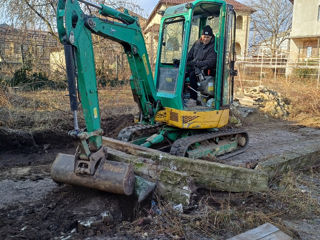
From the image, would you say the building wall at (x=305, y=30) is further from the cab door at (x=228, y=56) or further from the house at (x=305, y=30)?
the cab door at (x=228, y=56)

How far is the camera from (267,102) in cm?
1117

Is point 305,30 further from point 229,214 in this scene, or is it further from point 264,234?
point 264,234

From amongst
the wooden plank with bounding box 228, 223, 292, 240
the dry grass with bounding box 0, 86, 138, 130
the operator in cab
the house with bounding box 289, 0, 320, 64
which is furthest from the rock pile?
the house with bounding box 289, 0, 320, 64

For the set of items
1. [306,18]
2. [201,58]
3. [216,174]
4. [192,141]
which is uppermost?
[306,18]

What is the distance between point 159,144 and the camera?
5.34 m

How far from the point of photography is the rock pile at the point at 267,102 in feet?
35.6

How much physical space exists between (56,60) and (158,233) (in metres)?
8.45

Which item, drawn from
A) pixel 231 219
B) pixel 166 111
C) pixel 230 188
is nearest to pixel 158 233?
pixel 231 219

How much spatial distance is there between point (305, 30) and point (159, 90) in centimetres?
2519

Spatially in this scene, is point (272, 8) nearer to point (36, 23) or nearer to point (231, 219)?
point (36, 23)

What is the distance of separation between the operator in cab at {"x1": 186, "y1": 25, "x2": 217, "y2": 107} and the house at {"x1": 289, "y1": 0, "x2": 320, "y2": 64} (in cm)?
2241

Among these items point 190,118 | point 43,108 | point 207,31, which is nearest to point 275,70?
point 43,108

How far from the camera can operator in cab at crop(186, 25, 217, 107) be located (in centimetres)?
522

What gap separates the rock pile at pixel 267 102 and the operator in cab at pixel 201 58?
20.8 ft
